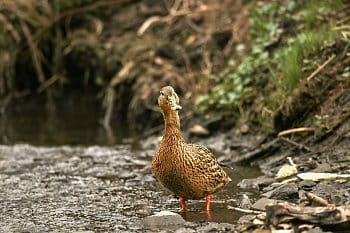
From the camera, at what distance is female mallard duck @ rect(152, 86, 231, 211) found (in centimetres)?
476

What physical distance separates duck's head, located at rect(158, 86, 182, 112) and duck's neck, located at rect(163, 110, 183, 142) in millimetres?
96

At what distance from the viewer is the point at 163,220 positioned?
4707mm

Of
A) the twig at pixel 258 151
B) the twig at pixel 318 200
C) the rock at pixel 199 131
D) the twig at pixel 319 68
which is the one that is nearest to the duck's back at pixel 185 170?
the twig at pixel 318 200

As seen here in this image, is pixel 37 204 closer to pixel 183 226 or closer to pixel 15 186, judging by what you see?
pixel 15 186

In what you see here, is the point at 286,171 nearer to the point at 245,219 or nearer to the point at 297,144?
the point at 297,144

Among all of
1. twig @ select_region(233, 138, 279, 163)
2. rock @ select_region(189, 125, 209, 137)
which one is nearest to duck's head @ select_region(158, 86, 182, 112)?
twig @ select_region(233, 138, 279, 163)

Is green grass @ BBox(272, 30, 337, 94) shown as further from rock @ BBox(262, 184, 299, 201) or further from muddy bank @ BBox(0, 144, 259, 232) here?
rock @ BBox(262, 184, 299, 201)

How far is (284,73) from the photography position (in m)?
7.12

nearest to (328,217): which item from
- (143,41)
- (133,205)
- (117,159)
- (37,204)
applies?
(133,205)

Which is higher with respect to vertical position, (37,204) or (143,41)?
(143,41)

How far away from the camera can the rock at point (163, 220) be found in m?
4.69

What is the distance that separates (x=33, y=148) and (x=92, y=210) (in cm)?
346

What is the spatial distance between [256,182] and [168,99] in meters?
1.48

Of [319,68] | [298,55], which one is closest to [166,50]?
[298,55]
